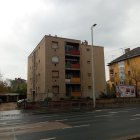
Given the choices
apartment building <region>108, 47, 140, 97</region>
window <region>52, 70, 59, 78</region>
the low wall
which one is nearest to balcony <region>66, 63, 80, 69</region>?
window <region>52, 70, 59, 78</region>

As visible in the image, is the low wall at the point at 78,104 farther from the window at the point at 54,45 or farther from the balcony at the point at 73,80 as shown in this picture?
the window at the point at 54,45

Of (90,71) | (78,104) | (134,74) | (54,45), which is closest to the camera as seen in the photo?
(78,104)

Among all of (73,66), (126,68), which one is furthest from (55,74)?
(126,68)

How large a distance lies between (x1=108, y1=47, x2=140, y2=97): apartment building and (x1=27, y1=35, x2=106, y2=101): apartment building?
7.41 meters

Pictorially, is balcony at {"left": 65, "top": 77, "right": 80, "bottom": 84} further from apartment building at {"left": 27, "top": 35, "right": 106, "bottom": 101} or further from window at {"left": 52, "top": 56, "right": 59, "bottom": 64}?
window at {"left": 52, "top": 56, "right": 59, "bottom": 64}

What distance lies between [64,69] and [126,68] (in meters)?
21.1

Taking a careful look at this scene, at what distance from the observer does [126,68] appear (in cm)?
6481

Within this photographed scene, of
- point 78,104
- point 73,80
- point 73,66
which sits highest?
point 73,66

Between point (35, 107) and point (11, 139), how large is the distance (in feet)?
81.5

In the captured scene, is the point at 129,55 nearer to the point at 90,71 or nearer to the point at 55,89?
the point at 90,71

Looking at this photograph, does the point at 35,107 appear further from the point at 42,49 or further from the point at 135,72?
the point at 135,72

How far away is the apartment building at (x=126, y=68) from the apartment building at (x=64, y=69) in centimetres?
741

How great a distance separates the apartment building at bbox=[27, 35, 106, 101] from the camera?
4897cm

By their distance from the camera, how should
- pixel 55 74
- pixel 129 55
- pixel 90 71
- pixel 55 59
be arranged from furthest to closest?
1. pixel 129 55
2. pixel 90 71
3. pixel 55 59
4. pixel 55 74
